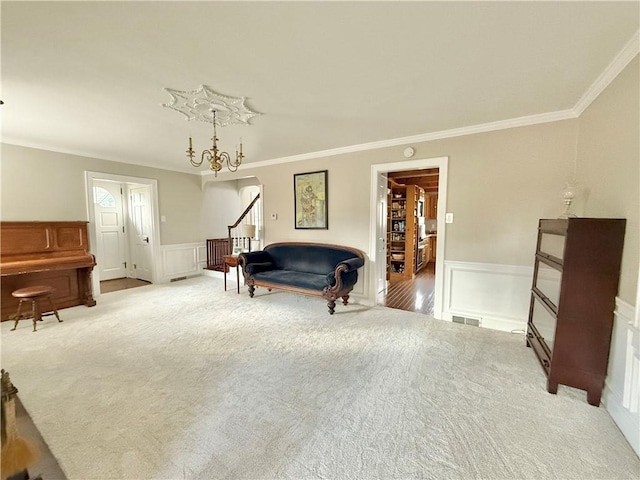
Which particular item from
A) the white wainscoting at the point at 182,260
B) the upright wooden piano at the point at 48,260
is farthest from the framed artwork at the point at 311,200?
the upright wooden piano at the point at 48,260

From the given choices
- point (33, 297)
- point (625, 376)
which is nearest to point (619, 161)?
point (625, 376)

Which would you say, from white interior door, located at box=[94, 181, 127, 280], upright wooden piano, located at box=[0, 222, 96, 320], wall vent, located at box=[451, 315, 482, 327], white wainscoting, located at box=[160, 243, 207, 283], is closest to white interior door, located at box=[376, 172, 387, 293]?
wall vent, located at box=[451, 315, 482, 327]

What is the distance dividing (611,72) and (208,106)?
10.8 feet

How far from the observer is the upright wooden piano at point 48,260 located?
3346 millimetres

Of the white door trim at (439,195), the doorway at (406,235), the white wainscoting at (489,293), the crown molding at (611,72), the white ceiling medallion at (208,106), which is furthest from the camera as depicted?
the doorway at (406,235)

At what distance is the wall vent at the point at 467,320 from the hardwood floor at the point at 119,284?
558cm

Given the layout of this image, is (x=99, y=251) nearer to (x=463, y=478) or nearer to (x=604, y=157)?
(x=463, y=478)

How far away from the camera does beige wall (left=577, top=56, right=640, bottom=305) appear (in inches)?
64.3

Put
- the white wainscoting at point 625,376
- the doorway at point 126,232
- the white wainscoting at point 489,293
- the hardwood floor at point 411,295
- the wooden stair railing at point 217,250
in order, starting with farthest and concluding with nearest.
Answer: the wooden stair railing at point 217,250
the doorway at point 126,232
the hardwood floor at point 411,295
the white wainscoting at point 489,293
the white wainscoting at point 625,376

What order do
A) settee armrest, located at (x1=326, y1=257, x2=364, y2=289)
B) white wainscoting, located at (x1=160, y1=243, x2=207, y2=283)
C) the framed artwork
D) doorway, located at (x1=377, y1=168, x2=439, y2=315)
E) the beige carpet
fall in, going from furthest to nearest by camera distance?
white wainscoting, located at (x1=160, y1=243, x2=207, y2=283), doorway, located at (x1=377, y1=168, x2=439, y2=315), the framed artwork, settee armrest, located at (x1=326, y1=257, x2=364, y2=289), the beige carpet

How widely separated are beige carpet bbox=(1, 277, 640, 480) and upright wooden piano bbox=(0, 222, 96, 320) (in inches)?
25.1

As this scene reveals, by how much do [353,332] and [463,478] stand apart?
1.74 metres

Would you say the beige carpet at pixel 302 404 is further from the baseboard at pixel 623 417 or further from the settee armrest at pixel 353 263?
the settee armrest at pixel 353 263

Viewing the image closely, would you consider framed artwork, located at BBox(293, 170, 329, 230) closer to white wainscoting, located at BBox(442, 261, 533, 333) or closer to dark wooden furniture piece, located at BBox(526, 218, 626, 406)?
white wainscoting, located at BBox(442, 261, 533, 333)
